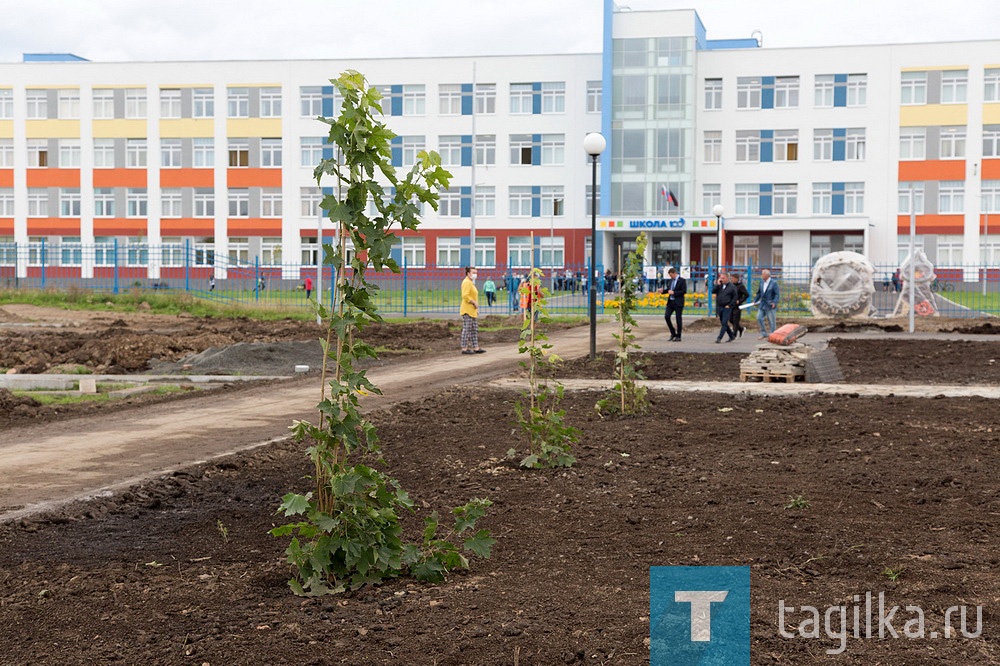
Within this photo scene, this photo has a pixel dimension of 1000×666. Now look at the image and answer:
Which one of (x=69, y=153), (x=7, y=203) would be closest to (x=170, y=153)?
(x=69, y=153)

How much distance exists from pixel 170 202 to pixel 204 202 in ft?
7.31

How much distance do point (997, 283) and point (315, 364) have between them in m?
32.8

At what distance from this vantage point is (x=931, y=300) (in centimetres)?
3681

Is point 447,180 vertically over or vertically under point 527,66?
under

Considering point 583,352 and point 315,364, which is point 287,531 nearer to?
point 315,364

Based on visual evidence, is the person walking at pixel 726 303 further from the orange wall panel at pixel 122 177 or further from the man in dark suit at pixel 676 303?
the orange wall panel at pixel 122 177

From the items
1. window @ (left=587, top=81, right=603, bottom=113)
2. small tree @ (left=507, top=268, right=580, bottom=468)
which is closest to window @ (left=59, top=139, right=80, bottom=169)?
window @ (left=587, top=81, right=603, bottom=113)

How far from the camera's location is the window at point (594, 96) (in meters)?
66.6

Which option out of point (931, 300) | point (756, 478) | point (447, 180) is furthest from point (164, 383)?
point (931, 300)

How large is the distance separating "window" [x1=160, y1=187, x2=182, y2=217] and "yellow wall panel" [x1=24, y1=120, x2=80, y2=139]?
22.9 ft

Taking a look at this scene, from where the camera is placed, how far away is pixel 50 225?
229ft

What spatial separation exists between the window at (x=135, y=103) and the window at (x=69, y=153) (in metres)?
3.98

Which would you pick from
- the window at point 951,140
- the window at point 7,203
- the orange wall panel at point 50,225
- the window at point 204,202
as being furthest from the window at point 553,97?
the window at point 7,203

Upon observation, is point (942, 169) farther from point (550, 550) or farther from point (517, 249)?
point (550, 550)
